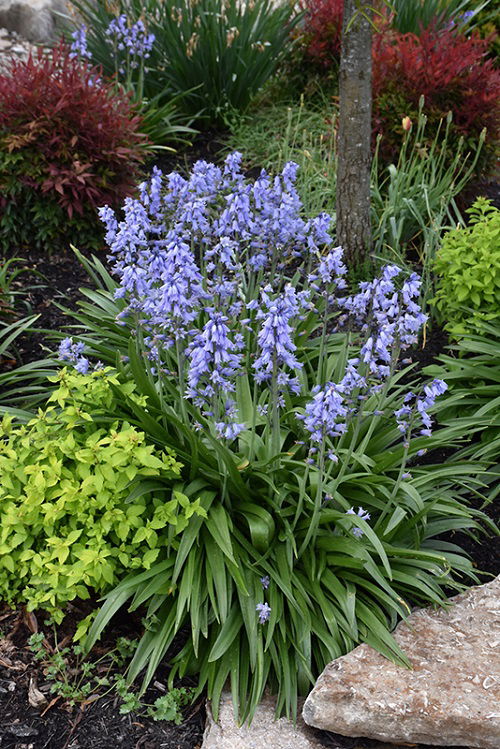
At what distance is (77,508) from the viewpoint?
2.89m

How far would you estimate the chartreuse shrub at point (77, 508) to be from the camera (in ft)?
9.24

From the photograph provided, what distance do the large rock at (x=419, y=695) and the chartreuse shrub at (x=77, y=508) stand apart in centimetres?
78

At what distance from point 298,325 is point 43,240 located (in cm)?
228

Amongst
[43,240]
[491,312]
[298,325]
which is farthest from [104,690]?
[43,240]

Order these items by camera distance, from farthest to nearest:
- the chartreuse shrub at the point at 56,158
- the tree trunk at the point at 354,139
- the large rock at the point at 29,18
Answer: the large rock at the point at 29,18 → the chartreuse shrub at the point at 56,158 → the tree trunk at the point at 354,139

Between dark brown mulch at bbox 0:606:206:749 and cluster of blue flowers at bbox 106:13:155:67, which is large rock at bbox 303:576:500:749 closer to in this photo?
dark brown mulch at bbox 0:606:206:749

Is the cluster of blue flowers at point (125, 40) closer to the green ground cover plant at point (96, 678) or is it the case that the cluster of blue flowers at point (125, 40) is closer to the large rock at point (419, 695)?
the green ground cover plant at point (96, 678)

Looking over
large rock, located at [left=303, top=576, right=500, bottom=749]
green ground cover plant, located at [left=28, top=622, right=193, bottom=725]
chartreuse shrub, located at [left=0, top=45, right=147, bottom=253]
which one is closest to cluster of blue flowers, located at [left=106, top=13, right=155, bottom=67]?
chartreuse shrub, located at [left=0, top=45, right=147, bottom=253]

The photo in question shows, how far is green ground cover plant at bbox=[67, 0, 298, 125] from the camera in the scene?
6777 mm

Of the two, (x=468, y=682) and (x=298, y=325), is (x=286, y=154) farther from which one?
(x=468, y=682)

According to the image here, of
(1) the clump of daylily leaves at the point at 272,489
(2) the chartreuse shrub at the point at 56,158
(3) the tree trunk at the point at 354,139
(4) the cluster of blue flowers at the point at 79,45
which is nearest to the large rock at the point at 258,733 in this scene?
(1) the clump of daylily leaves at the point at 272,489

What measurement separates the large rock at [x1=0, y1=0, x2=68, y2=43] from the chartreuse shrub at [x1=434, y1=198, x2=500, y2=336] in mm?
7427

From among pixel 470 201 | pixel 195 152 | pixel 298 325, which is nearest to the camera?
pixel 298 325

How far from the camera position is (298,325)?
13.4 ft
